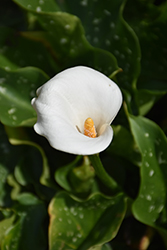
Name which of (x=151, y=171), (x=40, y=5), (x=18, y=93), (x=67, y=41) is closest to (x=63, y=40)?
(x=67, y=41)

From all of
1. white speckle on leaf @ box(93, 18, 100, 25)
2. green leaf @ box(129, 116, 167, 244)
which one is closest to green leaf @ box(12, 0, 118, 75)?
white speckle on leaf @ box(93, 18, 100, 25)

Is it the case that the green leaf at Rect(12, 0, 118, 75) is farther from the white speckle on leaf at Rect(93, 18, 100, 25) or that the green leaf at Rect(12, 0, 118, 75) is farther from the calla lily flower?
the calla lily flower

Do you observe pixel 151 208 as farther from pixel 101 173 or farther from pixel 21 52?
pixel 21 52

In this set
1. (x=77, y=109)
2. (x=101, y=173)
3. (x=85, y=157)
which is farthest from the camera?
(x=85, y=157)

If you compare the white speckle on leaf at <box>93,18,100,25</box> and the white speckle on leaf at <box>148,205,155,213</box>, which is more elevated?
the white speckle on leaf at <box>93,18,100,25</box>

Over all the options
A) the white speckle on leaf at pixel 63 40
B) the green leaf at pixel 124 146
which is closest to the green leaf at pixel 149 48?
the green leaf at pixel 124 146

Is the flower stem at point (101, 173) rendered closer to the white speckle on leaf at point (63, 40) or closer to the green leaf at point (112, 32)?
the green leaf at point (112, 32)
